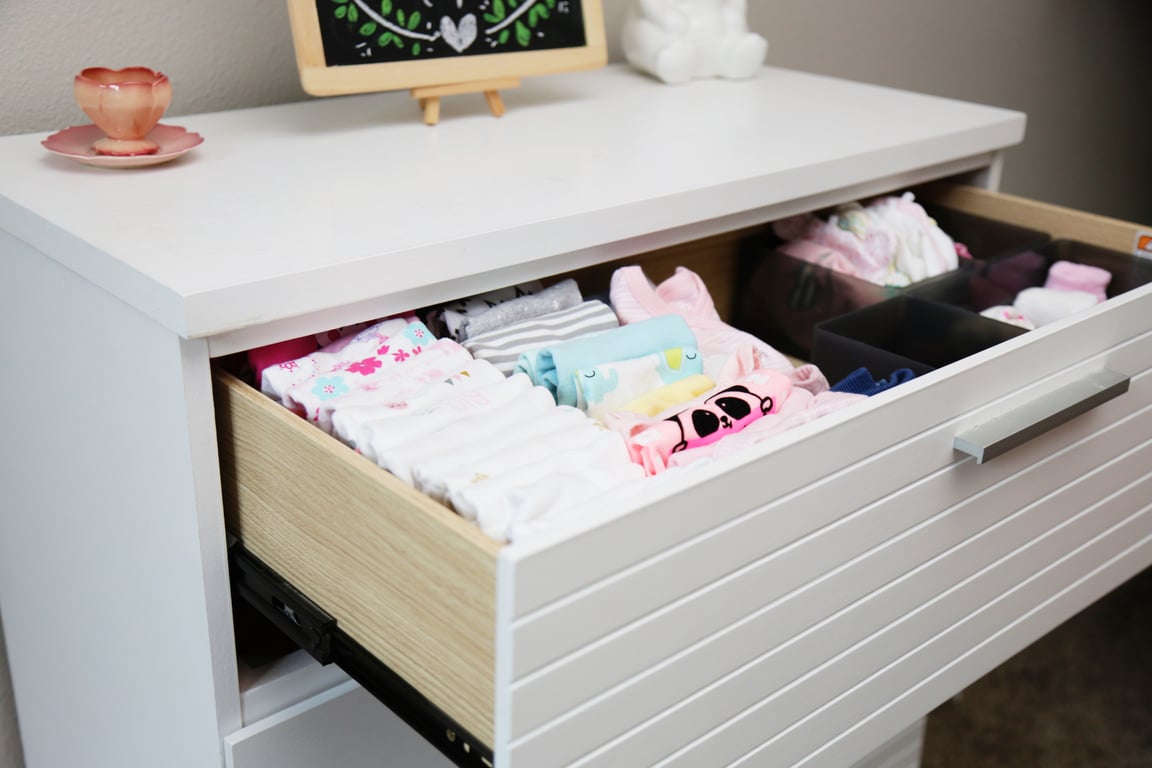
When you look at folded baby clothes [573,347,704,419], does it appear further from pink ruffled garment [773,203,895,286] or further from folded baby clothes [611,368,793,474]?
pink ruffled garment [773,203,895,286]

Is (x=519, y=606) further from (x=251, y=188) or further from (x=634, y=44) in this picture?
(x=634, y=44)

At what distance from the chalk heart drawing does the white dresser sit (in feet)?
0.24

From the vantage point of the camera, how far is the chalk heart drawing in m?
0.97

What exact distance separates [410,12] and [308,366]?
1.31ft

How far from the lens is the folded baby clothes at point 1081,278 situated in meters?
1.05

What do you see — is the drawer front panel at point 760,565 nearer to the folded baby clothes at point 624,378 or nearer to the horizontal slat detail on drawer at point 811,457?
the horizontal slat detail on drawer at point 811,457

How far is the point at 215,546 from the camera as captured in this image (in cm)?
66

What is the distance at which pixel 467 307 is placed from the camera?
31.3 inches

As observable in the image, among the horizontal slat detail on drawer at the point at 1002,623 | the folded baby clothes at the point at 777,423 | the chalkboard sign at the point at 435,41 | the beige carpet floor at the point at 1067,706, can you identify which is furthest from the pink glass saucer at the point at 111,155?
the beige carpet floor at the point at 1067,706

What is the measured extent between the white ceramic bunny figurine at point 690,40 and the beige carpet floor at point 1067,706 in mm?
948

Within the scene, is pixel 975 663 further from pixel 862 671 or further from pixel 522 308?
pixel 522 308

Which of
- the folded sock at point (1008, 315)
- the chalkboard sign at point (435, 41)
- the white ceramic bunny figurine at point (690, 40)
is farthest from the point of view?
the white ceramic bunny figurine at point (690, 40)

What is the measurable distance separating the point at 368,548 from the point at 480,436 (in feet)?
0.31

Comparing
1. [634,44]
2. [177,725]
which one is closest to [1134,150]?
[634,44]
